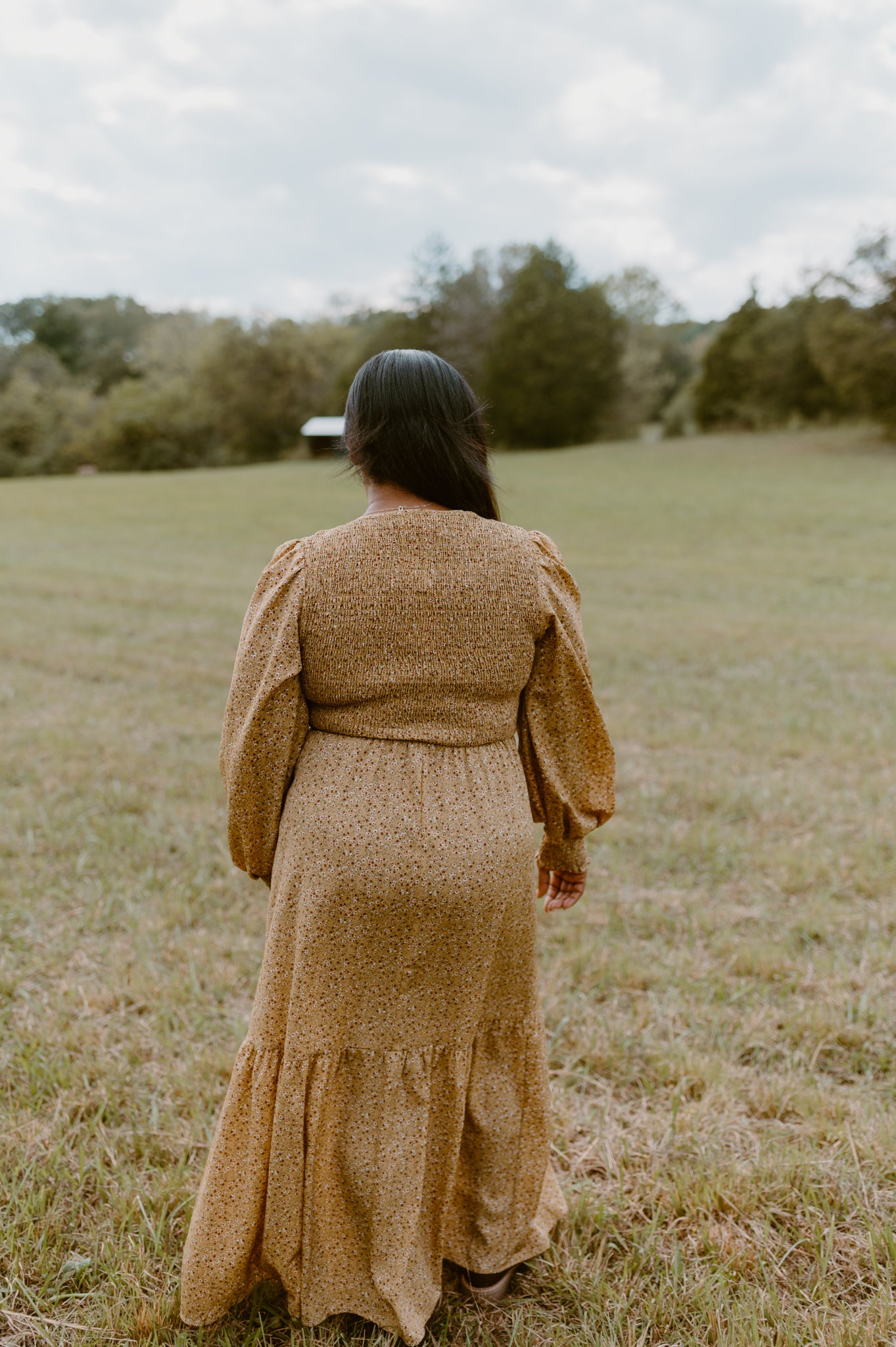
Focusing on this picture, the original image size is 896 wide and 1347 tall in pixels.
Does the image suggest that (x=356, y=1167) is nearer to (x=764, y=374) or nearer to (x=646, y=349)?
(x=764, y=374)

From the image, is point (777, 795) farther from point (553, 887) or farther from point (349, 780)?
point (349, 780)

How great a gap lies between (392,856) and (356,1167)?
66 centimetres

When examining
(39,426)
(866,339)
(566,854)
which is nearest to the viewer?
(566,854)

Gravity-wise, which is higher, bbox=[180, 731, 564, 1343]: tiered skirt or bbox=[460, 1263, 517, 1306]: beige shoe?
bbox=[180, 731, 564, 1343]: tiered skirt

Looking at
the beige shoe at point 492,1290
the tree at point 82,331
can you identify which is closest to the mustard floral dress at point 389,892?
the beige shoe at point 492,1290

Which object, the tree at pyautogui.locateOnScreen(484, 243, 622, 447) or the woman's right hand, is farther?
the tree at pyautogui.locateOnScreen(484, 243, 622, 447)

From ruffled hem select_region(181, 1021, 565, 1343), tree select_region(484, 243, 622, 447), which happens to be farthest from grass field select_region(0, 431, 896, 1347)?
tree select_region(484, 243, 622, 447)

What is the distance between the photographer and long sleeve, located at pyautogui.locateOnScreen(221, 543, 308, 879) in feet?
5.47

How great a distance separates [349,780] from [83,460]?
4951 centimetres

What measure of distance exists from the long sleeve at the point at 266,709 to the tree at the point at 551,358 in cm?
4120

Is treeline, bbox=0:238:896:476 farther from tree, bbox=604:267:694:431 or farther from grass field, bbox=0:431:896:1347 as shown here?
grass field, bbox=0:431:896:1347

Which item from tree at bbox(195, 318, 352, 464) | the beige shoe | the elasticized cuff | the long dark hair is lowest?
the beige shoe

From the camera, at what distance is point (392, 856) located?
65.7 inches

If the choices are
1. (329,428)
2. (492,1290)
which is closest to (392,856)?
(329,428)
